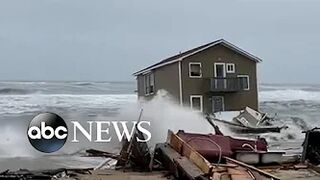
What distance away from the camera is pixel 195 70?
36.8 meters

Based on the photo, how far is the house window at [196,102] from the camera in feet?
119

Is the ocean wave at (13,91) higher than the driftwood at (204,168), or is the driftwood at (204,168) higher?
the ocean wave at (13,91)

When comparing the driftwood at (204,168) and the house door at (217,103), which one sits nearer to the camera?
the driftwood at (204,168)

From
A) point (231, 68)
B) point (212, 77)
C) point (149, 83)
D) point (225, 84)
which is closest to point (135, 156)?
point (212, 77)

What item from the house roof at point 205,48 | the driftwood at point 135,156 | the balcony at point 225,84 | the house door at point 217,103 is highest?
the house roof at point 205,48

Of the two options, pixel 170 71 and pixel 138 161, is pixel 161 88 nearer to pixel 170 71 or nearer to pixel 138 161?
pixel 170 71

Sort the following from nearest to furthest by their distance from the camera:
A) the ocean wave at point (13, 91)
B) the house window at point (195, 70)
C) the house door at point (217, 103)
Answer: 1. the house window at point (195, 70)
2. the house door at point (217, 103)
3. the ocean wave at point (13, 91)

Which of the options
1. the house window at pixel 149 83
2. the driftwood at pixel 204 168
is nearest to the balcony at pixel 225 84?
the house window at pixel 149 83

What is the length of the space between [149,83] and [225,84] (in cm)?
641

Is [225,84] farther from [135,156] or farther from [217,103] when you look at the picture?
[135,156]

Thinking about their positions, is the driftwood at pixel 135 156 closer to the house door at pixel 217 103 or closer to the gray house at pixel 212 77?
the gray house at pixel 212 77

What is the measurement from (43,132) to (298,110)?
4252 centimetres

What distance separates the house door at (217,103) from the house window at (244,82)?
154 centimetres

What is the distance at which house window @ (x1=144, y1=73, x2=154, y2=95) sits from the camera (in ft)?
131
